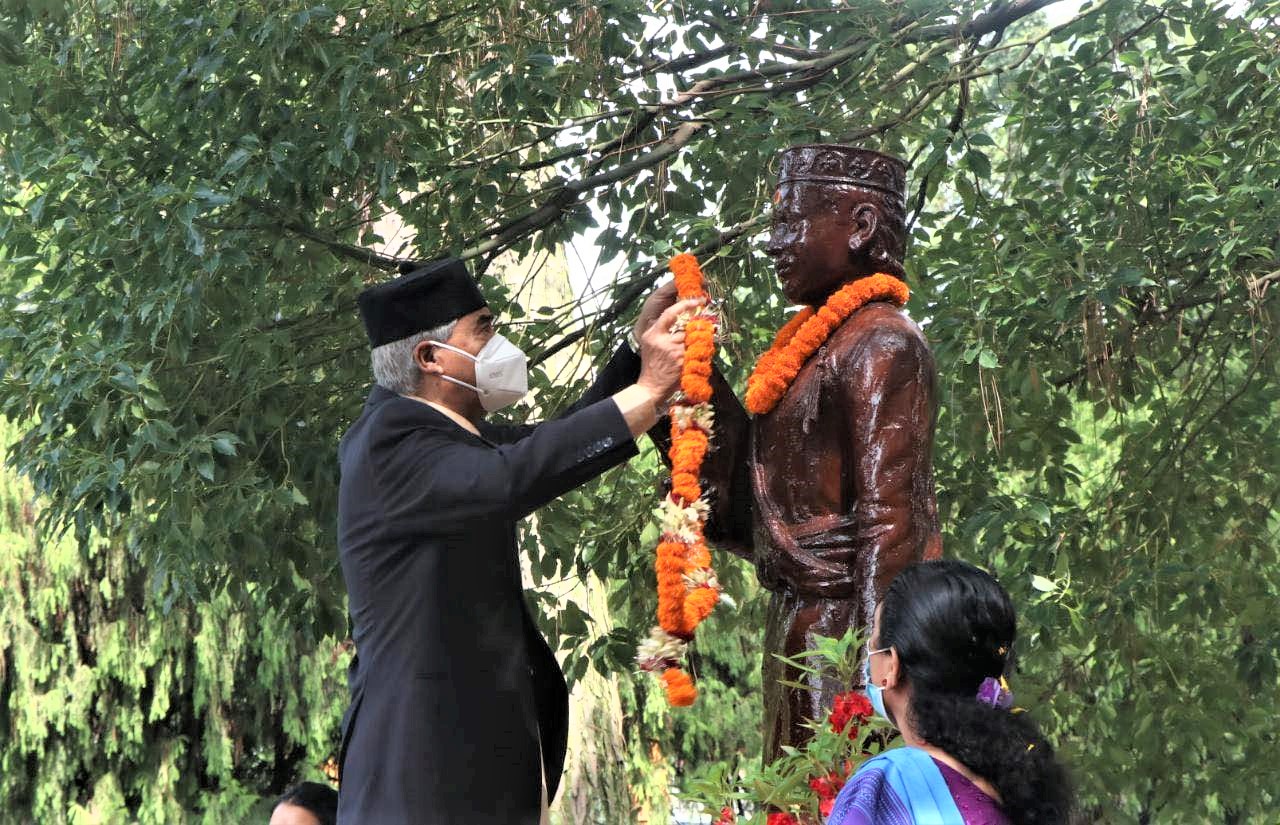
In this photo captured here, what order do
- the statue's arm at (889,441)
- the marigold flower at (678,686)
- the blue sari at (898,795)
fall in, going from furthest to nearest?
the statue's arm at (889,441) → the marigold flower at (678,686) → the blue sari at (898,795)

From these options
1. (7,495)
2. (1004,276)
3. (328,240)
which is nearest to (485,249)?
(328,240)

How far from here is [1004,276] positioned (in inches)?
253

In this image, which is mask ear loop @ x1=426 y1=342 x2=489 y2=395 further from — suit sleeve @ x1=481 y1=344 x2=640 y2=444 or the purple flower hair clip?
the purple flower hair clip

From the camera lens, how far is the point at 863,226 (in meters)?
4.12

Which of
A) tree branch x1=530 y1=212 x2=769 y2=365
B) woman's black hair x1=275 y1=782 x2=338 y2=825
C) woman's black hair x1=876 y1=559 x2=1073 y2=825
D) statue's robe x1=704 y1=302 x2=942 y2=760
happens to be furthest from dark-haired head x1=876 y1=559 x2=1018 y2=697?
tree branch x1=530 y1=212 x2=769 y2=365

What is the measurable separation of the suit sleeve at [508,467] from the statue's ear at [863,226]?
834 mm

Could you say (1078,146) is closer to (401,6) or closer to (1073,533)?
(1073,533)

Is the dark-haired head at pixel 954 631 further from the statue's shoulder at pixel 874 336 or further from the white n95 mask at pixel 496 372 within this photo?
the white n95 mask at pixel 496 372

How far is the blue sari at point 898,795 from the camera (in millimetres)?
2734

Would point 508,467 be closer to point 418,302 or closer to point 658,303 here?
point 418,302

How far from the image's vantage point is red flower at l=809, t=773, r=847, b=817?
10.8ft

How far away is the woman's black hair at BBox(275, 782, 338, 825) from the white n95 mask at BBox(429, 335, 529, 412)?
1.80m

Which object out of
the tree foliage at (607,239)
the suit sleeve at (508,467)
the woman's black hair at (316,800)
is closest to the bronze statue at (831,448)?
the suit sleeve at (508,467)

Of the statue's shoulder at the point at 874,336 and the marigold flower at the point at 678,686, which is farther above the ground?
the statue's shoulder at the point at 874,336
